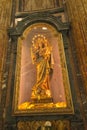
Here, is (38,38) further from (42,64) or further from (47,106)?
(47,106)

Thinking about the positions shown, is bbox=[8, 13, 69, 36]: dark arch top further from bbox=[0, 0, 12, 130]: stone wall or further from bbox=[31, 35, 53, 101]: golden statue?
bbox=[31, 35, 53, 101]: golden statue

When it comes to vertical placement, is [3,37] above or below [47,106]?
above

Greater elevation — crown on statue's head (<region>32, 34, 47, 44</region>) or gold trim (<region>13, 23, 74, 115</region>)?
crown on statue's head (<region>32, 34, 47, 44</region>)

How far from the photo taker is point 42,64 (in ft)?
14.5

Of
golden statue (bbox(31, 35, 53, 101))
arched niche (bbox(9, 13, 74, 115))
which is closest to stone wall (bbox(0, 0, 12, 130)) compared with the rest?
arched niche (bbox(9, 13, 74, 115))

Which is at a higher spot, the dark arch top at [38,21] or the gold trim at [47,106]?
the dark arch top at [38,21]

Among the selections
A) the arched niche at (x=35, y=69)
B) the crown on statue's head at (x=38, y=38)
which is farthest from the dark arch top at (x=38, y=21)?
the crown on statue's head at (x=38, y=38)

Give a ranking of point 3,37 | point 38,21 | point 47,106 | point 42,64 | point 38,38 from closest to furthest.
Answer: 1. point 47,106
2. point 42,64
3. point 3,37
4. point 38,38
5. point 38,21

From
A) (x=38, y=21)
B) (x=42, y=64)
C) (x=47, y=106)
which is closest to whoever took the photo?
(x=47, y=106)

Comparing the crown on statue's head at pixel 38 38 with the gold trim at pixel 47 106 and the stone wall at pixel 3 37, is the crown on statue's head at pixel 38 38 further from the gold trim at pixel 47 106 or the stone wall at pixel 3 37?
the gold trim at pixel 47 106

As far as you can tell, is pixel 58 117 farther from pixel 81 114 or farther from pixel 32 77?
pixel 32 77

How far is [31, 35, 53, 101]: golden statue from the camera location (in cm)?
396

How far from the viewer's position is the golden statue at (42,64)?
3.96 metres

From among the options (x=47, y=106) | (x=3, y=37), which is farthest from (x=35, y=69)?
(x=3, y=37)
